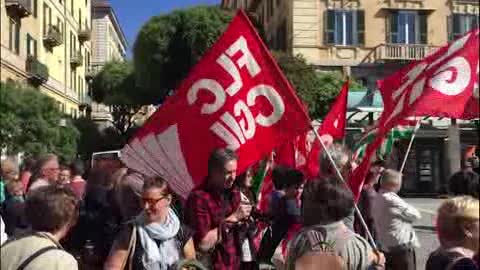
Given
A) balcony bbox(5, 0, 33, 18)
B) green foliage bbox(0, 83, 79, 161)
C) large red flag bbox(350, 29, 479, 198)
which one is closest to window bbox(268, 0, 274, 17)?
balcony bbox(5, 0, 33, 18)

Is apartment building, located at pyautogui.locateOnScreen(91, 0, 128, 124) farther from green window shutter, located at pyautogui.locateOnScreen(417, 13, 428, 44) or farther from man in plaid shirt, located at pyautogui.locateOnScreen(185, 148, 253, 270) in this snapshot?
man in plaid shirt, located at pyautogui.locateOnScreen(185, 148, 253, 270)

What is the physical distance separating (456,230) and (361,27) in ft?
102

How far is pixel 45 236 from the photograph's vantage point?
340 cm

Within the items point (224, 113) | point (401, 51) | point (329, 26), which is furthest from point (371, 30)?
point (224, 113)

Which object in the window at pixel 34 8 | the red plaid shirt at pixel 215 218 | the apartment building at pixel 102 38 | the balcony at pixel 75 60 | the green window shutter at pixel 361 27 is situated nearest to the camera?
the red plaid shirt at pixel 215 218

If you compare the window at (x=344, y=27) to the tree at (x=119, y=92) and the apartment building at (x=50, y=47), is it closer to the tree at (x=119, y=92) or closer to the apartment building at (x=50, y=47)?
the apartment building at (x=50, y=47)

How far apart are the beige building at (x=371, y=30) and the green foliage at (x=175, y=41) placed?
3787mm

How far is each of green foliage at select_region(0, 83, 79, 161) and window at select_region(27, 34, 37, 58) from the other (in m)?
13.2

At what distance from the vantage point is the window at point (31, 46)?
38.0 meters

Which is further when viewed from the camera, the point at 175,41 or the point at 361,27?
the point at 361,27

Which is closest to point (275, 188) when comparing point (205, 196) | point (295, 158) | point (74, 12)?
point (295, 158)

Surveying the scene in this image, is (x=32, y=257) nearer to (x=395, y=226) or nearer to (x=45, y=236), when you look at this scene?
(x=45, y=236)

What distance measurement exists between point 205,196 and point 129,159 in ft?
3.21

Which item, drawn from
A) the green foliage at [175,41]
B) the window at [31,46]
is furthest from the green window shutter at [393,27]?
the window at [31,46]
